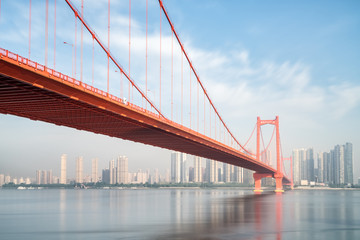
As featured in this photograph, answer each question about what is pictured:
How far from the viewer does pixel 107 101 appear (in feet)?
102

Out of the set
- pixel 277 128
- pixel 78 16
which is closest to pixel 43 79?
pixel 78 16

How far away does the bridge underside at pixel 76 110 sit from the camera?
78.6ft

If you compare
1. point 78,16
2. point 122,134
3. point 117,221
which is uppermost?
point 78,16

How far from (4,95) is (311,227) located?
20355mm

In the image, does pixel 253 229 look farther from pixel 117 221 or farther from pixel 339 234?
pixel 117 221

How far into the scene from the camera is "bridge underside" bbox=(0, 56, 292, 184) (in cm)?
2395

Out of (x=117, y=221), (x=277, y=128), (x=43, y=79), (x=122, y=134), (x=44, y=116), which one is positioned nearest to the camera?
(x=43, y=79)

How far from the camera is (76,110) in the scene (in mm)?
31328

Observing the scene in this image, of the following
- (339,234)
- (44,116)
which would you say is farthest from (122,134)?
(339,234)

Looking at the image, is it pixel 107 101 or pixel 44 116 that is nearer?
pixel 107 101

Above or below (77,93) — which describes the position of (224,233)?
below

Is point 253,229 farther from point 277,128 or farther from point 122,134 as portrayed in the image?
point 277,128

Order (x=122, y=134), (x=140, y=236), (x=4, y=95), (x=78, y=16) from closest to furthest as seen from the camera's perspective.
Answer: (x=140, y=236), (x=4, y=95), (x=78, y=16), (x=122, y=134)

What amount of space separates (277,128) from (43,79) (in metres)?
90.9
